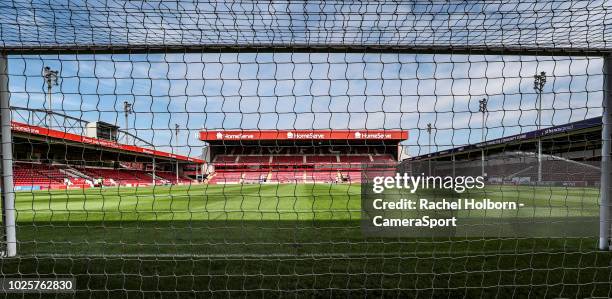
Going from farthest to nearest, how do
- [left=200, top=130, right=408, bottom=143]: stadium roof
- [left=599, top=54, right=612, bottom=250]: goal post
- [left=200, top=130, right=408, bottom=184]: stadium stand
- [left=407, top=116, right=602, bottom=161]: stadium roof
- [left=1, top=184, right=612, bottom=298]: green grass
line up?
[left=407, top=116, right=602, bottom=161]: stadium roof < [left=200, top=130, right=408, bottom=184]: stadium stand < [left=200, top=130, right=408, bottom=143]: stadium roof < [left=599, top=54, right=612, bottom=250]: goal post < [left=1, top=184, right=612, bottom=298]: green grass

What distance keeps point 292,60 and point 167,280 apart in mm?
2239

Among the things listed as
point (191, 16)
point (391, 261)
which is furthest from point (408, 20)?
point (391, 261)

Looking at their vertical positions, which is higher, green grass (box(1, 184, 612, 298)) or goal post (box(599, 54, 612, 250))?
goal post (box(599, 54, 612, 250))

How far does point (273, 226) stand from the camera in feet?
18.8

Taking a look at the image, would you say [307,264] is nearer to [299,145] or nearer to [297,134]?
[299,145]

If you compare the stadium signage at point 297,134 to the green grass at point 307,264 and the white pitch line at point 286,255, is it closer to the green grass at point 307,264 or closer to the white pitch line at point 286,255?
the green grass at point 307,264

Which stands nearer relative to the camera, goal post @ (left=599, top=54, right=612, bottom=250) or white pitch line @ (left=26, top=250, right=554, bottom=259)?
goal post @ (left=599, top=54, right=612, bottom=250)

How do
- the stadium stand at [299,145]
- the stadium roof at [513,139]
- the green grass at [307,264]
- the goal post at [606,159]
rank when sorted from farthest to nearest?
1. the stadium roof at [513,139]
2. the stadium stand at [299,145]
3. the goal post at [606,159]
4. the green grass at [307,264]

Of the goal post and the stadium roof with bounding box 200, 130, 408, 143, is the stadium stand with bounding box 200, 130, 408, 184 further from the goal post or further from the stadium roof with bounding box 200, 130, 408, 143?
the goal post

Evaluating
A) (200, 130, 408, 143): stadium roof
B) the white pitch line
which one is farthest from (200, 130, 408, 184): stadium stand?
the white pitch line

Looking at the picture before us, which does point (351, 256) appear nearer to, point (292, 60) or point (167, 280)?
point (167, 280)

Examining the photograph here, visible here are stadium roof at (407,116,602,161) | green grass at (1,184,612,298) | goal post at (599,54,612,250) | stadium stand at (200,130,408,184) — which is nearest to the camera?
green grass at (1,184,612,298)

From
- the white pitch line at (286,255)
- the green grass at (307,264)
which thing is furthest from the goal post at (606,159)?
the white pitch line at (286,255)

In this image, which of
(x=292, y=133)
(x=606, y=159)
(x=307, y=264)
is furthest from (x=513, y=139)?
(x=307, y=264)
